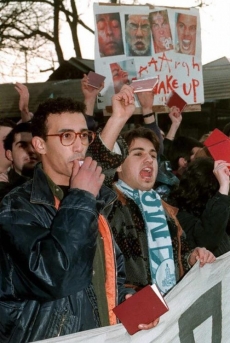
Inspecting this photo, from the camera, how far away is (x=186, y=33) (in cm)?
641

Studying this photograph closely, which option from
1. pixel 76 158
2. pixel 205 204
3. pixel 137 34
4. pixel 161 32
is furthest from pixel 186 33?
pixel 76 158

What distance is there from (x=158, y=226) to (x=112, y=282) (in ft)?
2.85

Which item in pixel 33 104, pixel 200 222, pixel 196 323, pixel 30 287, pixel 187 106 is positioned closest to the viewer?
pixel 30 287

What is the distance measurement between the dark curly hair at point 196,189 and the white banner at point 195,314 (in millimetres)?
1083

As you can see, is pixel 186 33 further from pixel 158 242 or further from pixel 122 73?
pixel 158 242

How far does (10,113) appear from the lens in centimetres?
1664

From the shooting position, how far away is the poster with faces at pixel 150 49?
5875 millimetres

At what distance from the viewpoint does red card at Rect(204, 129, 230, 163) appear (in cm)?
352

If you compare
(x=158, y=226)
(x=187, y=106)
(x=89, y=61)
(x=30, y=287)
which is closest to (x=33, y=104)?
(x=89, y=61)

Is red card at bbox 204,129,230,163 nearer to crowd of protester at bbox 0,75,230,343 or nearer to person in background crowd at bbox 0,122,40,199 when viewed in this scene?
crowd of protester at bbox 0,75,230,343

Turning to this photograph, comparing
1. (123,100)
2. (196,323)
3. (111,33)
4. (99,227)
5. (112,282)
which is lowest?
(196,323)

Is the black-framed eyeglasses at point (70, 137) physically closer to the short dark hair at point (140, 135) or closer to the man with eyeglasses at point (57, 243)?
the man with eyeglasses at point (57, 243)

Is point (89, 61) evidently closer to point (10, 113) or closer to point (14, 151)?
point (10, 113)

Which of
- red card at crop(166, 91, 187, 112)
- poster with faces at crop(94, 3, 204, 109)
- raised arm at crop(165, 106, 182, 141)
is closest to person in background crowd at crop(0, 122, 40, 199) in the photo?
poster with faces at crop(94, 3, 204, 109)
